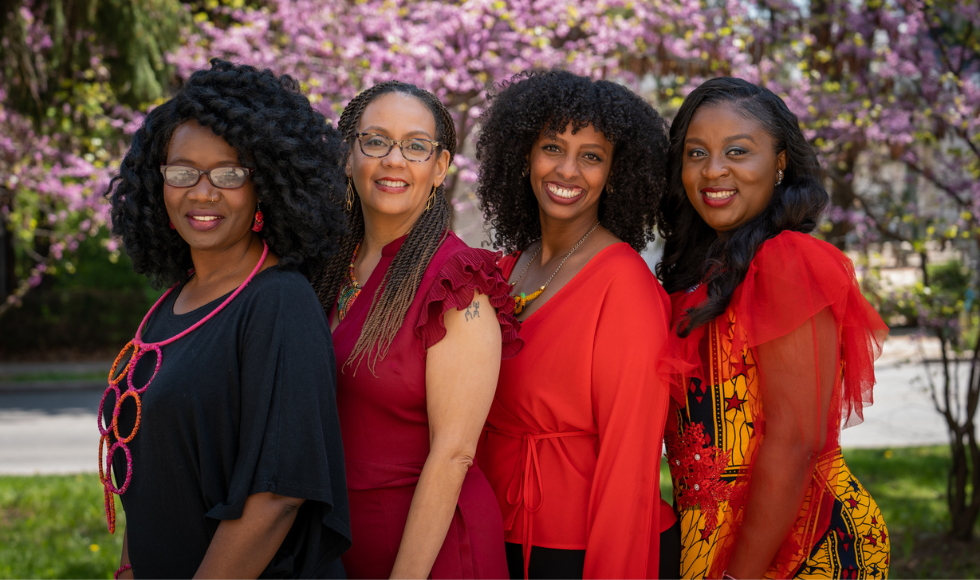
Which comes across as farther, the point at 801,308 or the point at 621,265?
the point at 621,265

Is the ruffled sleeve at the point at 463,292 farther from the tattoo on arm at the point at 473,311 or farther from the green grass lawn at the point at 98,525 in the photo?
the green grass lawn at the point at 98,525

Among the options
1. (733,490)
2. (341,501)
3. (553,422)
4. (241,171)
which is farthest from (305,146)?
(733,490)

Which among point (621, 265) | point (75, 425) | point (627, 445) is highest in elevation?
point (621, 265)

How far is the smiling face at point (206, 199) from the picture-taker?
6.00 ft

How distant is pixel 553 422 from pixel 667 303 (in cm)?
54

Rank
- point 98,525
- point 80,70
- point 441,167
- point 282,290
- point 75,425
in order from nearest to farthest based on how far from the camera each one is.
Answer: point 282,290 → point 441,167 → point 98,525 → point 80,70 → point 75,425

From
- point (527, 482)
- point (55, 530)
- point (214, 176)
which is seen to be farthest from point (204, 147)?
point (55, 530)

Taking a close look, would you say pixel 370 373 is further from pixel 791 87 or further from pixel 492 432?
pixel 791 87

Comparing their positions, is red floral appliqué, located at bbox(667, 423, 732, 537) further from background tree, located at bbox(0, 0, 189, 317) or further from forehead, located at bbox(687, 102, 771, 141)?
background tree, located at bbox(0, 0, 189, 317)

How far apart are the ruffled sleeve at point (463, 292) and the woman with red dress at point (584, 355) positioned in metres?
0.28

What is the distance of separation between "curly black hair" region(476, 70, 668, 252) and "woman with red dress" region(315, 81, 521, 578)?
22.1 inches

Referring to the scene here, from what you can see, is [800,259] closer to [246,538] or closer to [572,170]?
[572,170]

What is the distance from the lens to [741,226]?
95.2 inches

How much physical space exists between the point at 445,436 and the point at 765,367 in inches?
37.5
